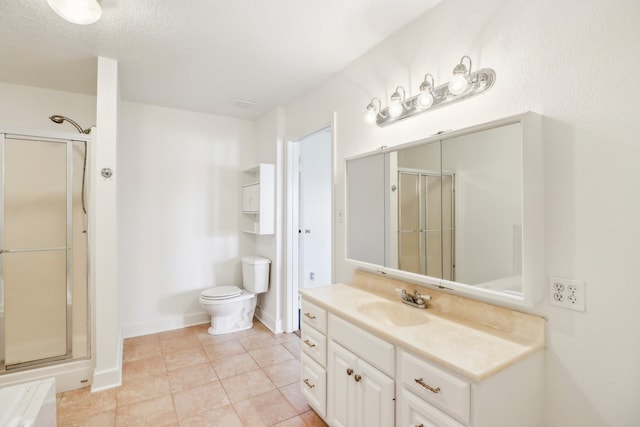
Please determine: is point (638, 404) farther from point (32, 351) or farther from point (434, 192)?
point (32, 351)

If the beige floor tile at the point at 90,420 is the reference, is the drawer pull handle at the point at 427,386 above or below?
above

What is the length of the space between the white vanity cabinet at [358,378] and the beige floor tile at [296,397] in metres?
0.36

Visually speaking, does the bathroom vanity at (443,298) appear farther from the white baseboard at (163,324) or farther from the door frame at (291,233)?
the white baseboard at (163,324)

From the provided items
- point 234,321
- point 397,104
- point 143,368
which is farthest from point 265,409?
point 397,104

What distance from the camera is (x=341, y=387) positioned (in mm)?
1614

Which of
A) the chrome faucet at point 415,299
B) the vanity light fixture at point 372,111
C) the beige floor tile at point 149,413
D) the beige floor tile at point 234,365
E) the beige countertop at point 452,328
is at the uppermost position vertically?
the vanity light fixture at point 372,111

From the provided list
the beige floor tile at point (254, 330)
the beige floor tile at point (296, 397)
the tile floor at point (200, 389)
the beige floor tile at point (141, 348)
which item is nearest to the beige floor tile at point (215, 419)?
the tile floor at point (200, 389)

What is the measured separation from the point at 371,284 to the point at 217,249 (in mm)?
2220

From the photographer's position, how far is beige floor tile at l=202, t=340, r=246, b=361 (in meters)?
2.74

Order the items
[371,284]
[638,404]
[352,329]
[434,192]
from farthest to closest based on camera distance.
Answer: [371,284] < [434,192] < [352,329] < [638,404]

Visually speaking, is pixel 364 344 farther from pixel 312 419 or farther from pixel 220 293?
pixel 220 293

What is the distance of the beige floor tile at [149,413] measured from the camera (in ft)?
6.20

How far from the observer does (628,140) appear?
1.04m

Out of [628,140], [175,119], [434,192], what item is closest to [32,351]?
[175,119]
